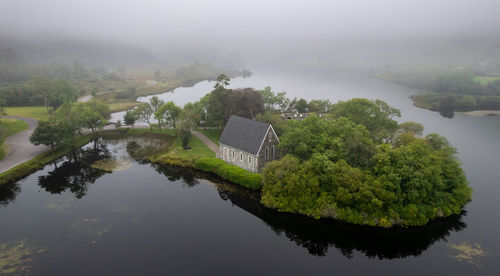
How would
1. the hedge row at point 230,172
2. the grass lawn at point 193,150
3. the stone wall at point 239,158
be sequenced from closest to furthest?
the hedge row at point 230,172 → the stone wall at point 239,158 → the grass lawn at point 193,150

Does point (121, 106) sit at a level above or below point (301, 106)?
below

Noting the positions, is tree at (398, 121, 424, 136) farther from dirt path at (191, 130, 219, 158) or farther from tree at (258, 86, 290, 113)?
A: dirt path at (191, 130, 219, 158)

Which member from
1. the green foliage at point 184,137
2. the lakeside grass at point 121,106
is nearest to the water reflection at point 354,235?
the green foliage at point 184,137

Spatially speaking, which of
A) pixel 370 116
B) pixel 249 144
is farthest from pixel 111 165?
pixel 370 116

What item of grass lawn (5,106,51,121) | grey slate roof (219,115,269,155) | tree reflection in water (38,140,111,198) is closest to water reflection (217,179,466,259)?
grey slate roof (219,115,269,155)

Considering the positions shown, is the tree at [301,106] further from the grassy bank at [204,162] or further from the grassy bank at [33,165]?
the grassy bank at [33,165]

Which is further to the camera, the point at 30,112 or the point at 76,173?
the point at 30,112

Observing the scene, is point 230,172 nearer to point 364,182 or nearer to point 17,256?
point 364,182
